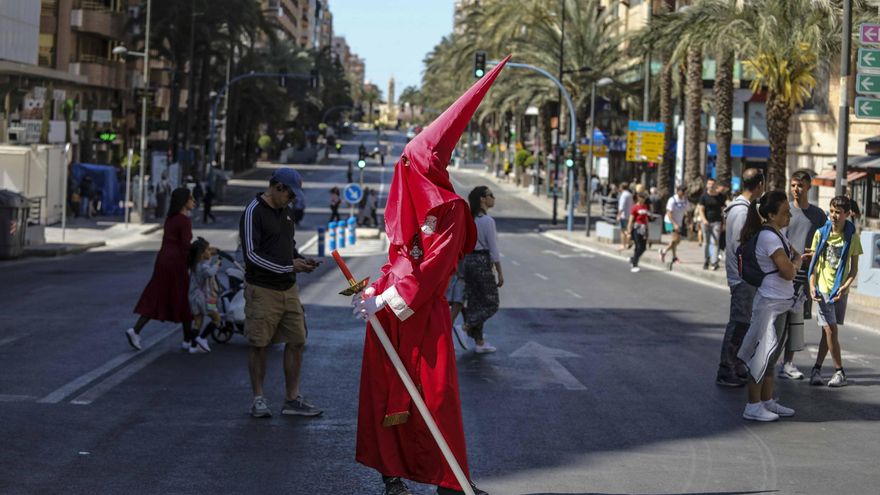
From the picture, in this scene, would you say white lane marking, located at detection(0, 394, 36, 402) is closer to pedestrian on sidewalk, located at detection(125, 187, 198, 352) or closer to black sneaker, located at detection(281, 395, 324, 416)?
black sneaker, located at detection(281, 395, 324, 416)

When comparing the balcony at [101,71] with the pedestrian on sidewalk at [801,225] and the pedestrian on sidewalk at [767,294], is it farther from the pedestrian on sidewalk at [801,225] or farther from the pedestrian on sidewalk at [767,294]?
the pedestrian on sidewalk at [767,294]

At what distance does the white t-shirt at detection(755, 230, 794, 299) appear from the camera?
1023 cm

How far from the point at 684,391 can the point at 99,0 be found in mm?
62519

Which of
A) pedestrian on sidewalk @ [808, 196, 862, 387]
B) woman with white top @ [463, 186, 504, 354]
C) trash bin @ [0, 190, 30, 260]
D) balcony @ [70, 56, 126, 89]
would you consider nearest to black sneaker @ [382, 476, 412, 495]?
pedestrian on sidewalk @ [808, 196, 862, 387]

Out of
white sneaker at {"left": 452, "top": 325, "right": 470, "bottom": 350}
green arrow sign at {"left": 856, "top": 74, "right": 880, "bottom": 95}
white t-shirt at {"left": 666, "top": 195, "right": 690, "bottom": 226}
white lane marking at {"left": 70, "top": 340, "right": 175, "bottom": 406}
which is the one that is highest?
green arrow sign at {"left": 856, "top": 74, "right": 880, "bottom": 95}

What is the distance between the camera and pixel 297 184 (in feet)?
32.0

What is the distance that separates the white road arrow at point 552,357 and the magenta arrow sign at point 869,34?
9.24 meters

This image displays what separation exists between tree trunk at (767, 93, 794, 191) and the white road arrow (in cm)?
2167

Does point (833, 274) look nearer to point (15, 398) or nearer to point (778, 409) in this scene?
point (778, 409)

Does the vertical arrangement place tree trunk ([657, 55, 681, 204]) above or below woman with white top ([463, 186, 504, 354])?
above

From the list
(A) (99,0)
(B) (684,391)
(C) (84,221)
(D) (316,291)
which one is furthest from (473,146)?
(B) (684,391)

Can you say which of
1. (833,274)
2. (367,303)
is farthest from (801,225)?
(367,303)

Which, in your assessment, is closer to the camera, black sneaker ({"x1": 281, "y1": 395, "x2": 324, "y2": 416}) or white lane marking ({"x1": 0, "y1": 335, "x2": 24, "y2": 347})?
black sneaker ({"x1": 281, "y1": 395, "x2": 324, "y2": 416})

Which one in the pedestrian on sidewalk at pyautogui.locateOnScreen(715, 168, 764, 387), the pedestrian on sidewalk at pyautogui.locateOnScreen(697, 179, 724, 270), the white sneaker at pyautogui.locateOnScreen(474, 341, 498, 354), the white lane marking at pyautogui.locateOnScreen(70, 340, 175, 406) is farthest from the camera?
the pedestrian on sidewalk at pyautogui.locateOnScreen(697, 179, 724, 270)
